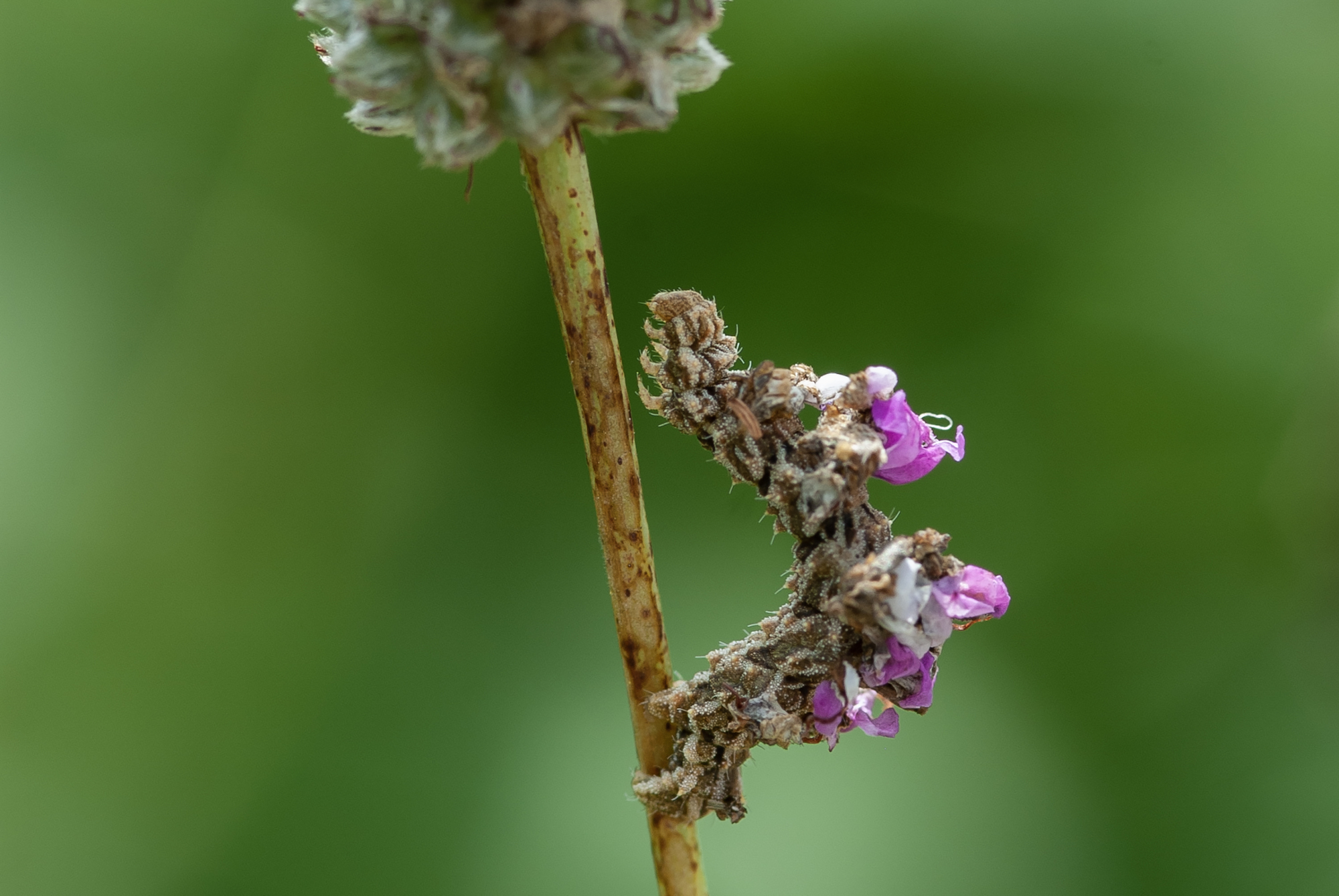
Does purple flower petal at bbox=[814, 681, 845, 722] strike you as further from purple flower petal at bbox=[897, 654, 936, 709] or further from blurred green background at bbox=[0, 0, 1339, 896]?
blurred green background at bbox=[0, 0, 1339, 896]

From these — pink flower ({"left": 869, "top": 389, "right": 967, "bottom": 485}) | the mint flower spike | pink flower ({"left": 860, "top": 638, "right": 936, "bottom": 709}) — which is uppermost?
the mint flower spike

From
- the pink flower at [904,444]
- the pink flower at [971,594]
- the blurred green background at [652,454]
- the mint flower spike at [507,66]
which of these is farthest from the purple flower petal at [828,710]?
the blurred green background at [652,454]

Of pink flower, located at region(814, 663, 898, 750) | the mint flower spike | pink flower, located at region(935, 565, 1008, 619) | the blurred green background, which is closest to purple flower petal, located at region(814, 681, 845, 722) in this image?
pink flower, located at region(814, 663, 898, 750)

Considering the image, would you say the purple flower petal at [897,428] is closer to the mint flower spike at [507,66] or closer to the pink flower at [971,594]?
the pink flower at [971,594]

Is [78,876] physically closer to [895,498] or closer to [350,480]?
[350,480]

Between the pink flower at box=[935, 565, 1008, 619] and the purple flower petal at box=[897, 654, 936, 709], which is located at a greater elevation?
the pink flower at box=[935, 565, 1008, 619]

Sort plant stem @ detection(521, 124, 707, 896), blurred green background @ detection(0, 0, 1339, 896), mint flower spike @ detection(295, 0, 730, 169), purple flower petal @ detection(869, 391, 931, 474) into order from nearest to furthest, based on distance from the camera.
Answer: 1. mint flower spike @ detection(295, 0, 730, 169)
2. plant stem @ detection(521, 124, 707, 896)
3. purple flower petal @ detection(869, 391, 931, 474)
4. blurred green background @ detection(0, 0, 1339, 896)
